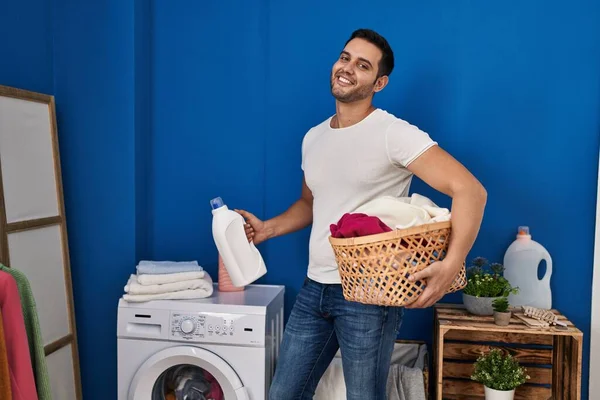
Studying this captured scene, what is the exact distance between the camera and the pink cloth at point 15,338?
171cm

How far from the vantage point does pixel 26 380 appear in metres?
1.75

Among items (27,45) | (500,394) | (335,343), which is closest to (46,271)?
(27,45)

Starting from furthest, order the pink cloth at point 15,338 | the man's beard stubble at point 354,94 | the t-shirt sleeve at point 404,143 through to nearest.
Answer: the man's beard stubble at point 354,94
the t-shirt sleeve at point 404,143
the pink cloth at point 15,338

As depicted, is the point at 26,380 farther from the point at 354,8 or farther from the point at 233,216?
the point at 354,8

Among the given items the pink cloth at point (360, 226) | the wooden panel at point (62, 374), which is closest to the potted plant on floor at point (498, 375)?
the pink cloth at point (360, 226)

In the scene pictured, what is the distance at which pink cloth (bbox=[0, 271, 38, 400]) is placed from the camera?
1.71 meters

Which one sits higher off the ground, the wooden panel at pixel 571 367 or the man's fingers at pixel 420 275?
the man's fingers at pixel 420 275

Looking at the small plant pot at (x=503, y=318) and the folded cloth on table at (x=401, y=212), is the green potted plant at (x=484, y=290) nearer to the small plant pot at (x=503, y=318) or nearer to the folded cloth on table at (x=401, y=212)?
the small plant pot at (x=503, y=318)

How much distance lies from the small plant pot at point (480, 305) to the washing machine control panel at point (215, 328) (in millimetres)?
809

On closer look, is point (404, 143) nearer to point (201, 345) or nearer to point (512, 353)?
point (201, 345)

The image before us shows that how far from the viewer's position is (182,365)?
8.34 ft

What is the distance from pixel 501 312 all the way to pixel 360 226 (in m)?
0.98

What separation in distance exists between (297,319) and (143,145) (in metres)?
1.26

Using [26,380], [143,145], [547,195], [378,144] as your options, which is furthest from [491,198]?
[26,380]
